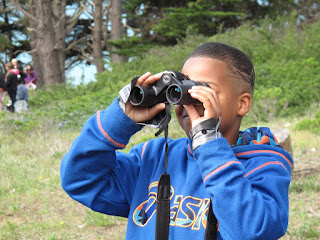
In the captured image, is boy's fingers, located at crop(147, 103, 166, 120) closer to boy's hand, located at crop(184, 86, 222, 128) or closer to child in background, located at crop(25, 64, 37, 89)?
boy's hand, located at crop(184, 86, 222, 128)

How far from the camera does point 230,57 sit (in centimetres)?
185

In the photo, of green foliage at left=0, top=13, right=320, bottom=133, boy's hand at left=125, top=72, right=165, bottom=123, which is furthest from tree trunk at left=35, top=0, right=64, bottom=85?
boy's hand at left=125, top=72, right=165, bottom=123

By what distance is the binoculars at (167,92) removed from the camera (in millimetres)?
1615

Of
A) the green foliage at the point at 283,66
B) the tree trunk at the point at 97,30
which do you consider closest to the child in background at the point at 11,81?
the tree trunk at the point at 97,30

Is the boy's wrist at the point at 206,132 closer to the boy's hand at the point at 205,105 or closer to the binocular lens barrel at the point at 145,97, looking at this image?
the boy's hand at the point at 205,105

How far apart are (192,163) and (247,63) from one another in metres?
0.50

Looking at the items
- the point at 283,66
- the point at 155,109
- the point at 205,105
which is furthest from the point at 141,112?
the point at 283,66

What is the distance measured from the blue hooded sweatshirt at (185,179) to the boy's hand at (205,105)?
0.10m

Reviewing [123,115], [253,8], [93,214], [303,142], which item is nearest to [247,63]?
[123,115]

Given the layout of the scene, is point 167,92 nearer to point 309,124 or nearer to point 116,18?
point 309,124

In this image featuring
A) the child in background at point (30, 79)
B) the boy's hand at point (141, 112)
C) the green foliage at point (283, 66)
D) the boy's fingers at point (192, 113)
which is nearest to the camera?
the boy's fingers at point (192, 113)

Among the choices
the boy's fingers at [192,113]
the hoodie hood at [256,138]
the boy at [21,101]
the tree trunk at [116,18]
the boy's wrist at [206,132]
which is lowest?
the boy at [21,101]

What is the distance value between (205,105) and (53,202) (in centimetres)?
380

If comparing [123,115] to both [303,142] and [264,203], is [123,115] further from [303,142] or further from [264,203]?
[303,142]
